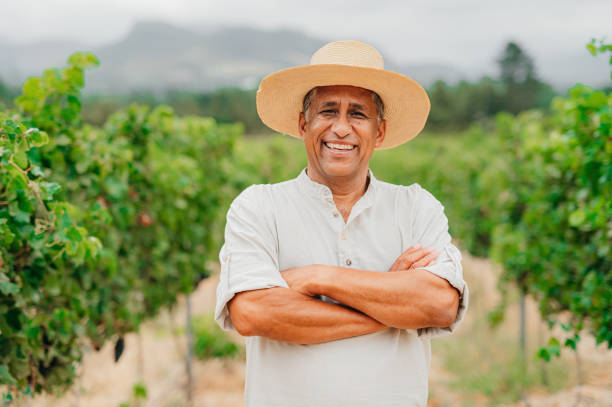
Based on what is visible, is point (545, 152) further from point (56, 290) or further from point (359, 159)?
point (56, 290)

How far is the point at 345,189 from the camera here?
204cm

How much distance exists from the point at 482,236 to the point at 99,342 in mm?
7964

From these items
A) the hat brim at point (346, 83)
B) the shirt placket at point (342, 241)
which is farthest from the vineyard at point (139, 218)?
the shirt placket at point (342, 241)

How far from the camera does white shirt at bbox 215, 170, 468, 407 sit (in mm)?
1756

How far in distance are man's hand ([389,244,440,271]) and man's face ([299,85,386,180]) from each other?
37cm

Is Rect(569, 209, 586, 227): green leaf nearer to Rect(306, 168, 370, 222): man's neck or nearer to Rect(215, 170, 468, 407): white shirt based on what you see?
Rect(215, 170, 468, 407): white shirt

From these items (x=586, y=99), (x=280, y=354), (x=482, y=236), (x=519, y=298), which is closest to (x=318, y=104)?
(x=280, y=354)

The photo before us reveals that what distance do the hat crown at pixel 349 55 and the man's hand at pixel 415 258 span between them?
0.73 m

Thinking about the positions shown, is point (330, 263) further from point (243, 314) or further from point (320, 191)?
point (243, 314)

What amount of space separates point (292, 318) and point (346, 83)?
91cm

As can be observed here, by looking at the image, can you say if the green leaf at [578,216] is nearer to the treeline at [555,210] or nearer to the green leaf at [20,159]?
the treeline at [555,210]

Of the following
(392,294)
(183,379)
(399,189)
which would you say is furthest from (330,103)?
(183,379)

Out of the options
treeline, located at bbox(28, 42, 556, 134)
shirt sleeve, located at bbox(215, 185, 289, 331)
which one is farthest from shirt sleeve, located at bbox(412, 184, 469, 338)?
treeline, located at bbox(28, 42, 556, 134)

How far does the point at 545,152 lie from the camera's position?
4.65m
